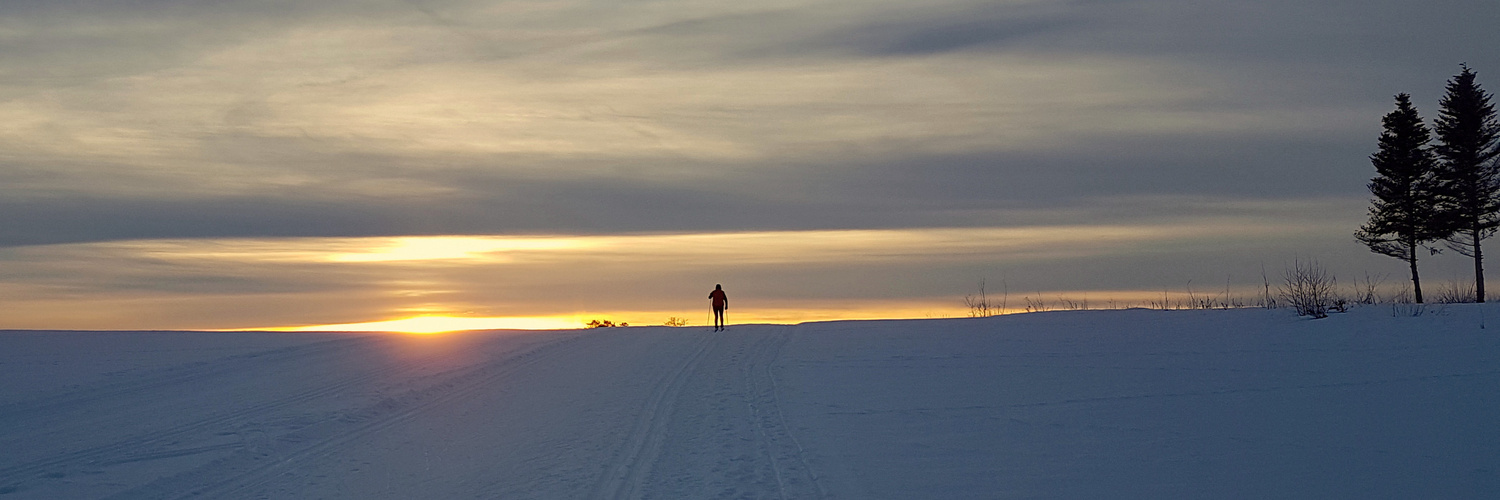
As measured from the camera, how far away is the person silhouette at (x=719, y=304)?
33.5m

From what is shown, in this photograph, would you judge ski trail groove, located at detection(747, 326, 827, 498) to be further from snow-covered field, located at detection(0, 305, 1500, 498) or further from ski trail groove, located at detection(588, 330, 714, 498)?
ski trail groove, located at detection(588, 330, 714, 498)

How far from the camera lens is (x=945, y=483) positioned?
9.23 m

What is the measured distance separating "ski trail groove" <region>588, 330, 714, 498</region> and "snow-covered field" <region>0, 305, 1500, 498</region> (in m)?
0.05

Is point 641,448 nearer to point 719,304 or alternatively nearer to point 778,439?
point 778,439

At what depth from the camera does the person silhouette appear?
1319 inches

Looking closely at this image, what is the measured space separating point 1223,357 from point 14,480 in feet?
58.4

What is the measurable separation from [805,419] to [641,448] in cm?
286

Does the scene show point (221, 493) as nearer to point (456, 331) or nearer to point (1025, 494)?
point (1025, 494)

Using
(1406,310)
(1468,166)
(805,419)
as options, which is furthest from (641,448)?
(1468,166)

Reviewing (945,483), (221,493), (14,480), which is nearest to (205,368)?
(14,480)

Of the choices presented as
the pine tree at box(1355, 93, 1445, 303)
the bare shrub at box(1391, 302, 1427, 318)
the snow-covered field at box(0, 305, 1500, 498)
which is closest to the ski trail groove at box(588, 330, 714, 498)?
the snow-covered field at box(0, 305, 1500, 498)

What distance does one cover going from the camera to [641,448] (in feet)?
36.5

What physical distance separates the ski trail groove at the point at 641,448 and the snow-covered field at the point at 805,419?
5cm

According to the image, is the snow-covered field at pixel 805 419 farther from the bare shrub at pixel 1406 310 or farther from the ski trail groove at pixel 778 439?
the bare shrub at pixel 1406 310
